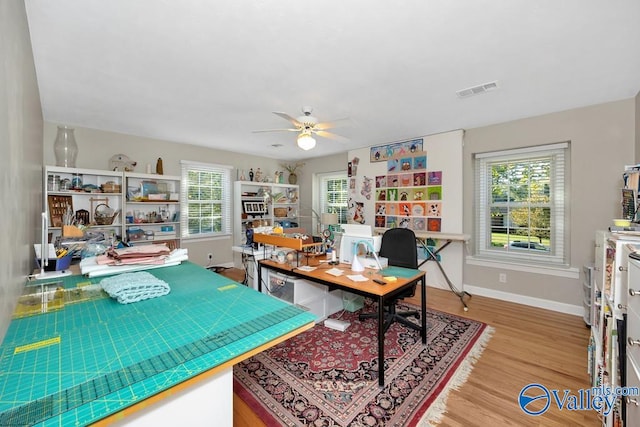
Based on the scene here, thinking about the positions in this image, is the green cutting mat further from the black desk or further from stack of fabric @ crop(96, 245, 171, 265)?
the black desk

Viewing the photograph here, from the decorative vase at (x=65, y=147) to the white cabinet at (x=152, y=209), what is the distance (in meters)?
0.60

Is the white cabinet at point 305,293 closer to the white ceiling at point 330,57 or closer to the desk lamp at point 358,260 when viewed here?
the desk lamp at point 358,260

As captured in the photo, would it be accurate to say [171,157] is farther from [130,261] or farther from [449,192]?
[449,192]

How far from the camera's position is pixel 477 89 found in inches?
99.3

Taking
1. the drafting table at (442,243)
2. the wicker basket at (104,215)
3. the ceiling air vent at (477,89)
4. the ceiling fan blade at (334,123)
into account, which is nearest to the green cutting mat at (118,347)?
the ceiling fan blade at (334,123)

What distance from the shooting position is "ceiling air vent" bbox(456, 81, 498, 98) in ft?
8.00

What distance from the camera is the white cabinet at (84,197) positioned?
10.8 feet

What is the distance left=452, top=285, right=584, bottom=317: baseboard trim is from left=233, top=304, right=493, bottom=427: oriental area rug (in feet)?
3.53

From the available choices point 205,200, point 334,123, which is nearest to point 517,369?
point 334,123

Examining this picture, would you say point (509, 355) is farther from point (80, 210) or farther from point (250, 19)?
point (80, 210)

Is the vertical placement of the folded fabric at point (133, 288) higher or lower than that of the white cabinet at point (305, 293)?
higher

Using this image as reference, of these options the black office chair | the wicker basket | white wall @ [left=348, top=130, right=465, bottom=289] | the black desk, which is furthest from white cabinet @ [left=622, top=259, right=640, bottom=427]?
the wicker basket

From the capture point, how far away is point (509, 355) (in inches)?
89.2

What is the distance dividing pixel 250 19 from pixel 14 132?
4.37 feet
